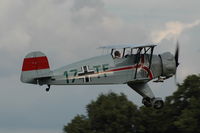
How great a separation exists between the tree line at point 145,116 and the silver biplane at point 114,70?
34.6m

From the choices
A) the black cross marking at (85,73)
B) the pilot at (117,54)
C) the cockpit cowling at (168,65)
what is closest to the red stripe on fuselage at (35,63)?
the black cross marking at (85,73)

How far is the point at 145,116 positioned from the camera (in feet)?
234

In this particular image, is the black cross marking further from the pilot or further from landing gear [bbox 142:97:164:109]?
landing gear [bbox 142:97:164:109]

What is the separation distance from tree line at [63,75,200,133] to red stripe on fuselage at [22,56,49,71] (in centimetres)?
3764

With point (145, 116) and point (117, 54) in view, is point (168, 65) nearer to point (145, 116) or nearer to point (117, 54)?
point (117, 54)

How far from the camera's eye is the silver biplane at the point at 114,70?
99.6ft

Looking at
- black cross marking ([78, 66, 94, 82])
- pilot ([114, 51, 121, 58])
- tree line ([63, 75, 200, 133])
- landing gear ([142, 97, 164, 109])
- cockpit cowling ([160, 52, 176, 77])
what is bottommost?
landing gear ([142, 97, 164, 109])

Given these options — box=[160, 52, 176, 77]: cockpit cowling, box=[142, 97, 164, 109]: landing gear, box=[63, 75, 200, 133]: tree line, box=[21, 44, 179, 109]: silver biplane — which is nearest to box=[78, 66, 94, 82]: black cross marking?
box=[21, 44, 179, 109]: silver biplane

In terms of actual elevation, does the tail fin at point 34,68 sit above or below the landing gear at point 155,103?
above

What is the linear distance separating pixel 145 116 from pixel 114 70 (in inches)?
1596

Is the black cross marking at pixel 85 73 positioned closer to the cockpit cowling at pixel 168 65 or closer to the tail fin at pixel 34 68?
the tail fin at pixel 34 68

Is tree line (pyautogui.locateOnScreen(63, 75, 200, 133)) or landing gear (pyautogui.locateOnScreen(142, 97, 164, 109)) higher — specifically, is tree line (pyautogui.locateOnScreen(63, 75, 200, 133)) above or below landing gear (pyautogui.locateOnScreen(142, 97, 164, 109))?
above

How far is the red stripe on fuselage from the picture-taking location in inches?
1193

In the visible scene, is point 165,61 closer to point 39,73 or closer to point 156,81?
point 156,81
